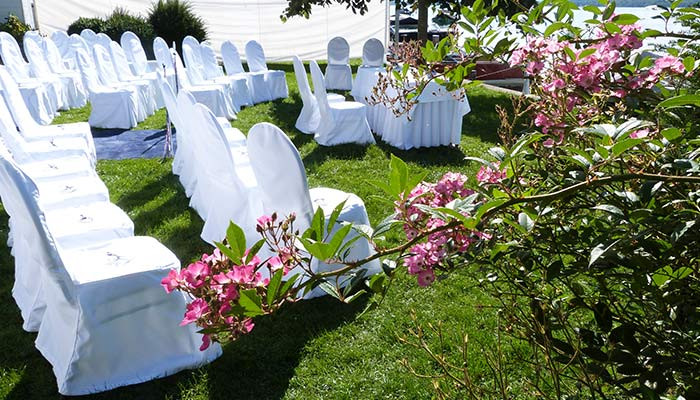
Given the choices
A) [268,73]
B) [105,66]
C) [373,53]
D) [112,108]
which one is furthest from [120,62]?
[373,53]

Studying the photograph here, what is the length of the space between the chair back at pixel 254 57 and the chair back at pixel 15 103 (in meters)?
5.24

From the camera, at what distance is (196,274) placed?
0.85 metres

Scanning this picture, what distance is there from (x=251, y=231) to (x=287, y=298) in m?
2.83

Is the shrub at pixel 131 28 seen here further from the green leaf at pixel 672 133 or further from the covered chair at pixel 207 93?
the green leaf at pixel 672 133

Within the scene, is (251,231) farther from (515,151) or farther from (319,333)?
Answer: (515,151)

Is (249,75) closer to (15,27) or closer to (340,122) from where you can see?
(340,122)

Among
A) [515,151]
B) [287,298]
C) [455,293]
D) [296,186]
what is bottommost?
[455,293]

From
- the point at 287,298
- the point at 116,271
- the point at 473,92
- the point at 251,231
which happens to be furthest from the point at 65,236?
the point at 473,92

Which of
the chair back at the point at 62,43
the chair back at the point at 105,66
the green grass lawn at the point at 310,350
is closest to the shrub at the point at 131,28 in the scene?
the chair back at the point at 62,43

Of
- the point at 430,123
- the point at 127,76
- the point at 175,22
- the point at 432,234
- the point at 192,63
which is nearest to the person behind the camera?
the point at 432,234

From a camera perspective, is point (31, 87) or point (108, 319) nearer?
point (108, 319)

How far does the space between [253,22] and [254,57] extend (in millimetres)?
7762

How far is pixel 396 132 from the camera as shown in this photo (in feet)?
21.5

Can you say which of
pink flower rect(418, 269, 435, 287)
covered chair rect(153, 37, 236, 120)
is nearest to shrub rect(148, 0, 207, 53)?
covered chair rect(153, 37, 236, 120)
